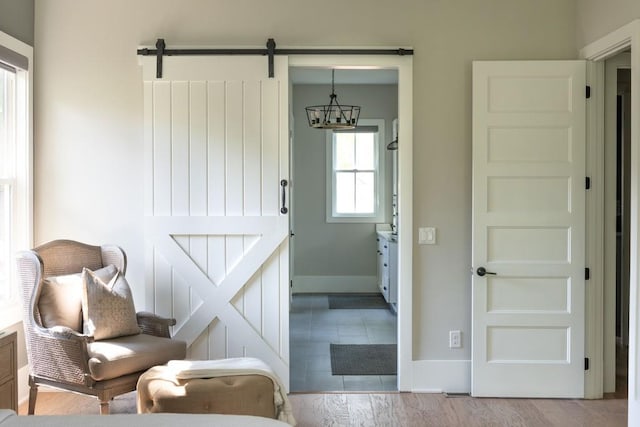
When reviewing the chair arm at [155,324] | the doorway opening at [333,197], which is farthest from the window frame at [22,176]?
the doorway opening at [333,197]

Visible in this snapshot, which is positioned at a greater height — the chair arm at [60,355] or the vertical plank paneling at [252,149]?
the vertical plank paneling at [252,149]

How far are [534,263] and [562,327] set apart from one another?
471 mm

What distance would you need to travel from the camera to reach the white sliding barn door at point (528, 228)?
3.75 meters

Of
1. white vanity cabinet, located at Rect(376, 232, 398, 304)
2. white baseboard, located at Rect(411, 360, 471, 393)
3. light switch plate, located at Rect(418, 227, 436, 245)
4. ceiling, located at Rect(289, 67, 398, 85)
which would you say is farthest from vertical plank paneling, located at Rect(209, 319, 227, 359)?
ceiling, located at Rect(289, 67, 398, 85)

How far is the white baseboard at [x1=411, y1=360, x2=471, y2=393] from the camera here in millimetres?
3898

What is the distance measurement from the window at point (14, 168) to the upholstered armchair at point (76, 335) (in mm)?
449

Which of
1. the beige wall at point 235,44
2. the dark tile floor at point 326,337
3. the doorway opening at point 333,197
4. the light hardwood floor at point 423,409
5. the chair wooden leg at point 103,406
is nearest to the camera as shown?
the chair wooden leg at point 103,406

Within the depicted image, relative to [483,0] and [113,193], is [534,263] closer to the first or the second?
[483,0]

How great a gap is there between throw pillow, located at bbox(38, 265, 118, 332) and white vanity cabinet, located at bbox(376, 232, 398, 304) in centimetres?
377

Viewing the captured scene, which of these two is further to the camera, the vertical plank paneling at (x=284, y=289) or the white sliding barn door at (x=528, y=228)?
the vertical plank paneling at (x=284, y=289)

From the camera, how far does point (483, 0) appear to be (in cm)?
387

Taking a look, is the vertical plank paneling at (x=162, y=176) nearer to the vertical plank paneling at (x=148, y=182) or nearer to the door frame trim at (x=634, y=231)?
the vertical plank paneling at (x=148, y=182)

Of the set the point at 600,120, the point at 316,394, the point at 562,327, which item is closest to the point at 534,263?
the point at 562,327

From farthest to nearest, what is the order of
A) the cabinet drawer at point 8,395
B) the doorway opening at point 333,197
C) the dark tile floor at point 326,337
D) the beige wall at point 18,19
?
1. the doorway opening at point 333,197
2. the dark tile floor at point 326,337
3. the beige wall at point 18,19
4. the cabinet drawer at point 8,395
